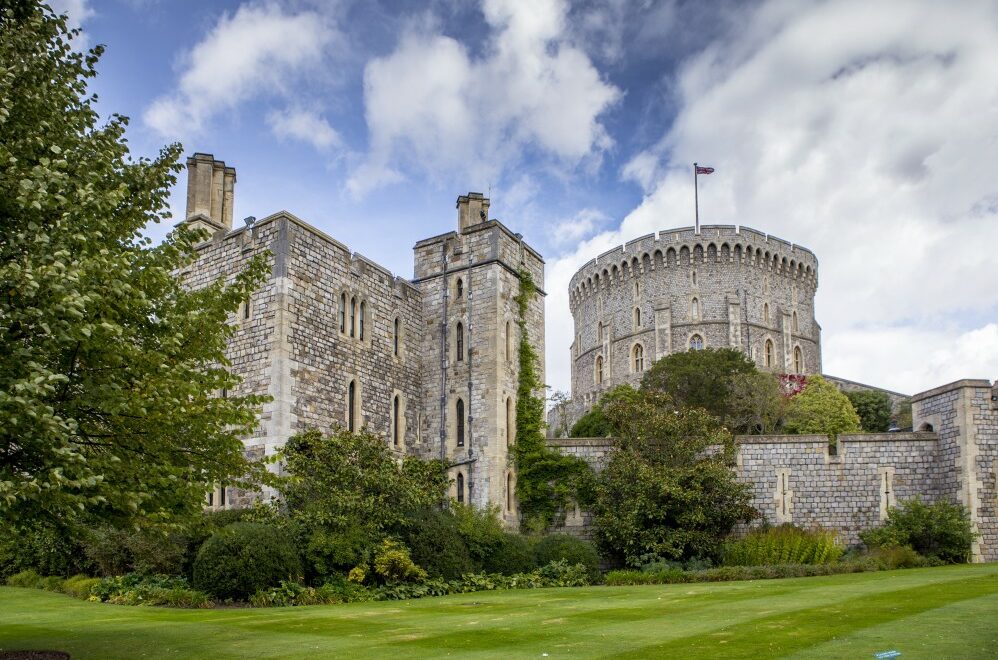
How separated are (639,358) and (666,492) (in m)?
39.2

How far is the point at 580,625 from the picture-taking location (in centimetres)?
1343

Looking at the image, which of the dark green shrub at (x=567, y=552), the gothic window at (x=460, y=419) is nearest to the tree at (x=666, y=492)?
the dark green shrub at (x=567, y=552)

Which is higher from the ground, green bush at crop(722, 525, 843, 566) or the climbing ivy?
the climbing ivy

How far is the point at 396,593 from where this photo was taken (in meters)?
20.2

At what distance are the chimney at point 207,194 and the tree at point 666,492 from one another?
14.0 metres

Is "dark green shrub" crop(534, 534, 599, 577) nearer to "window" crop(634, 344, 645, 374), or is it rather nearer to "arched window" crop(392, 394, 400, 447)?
"arched window" crop(392, 394, 400, 447)

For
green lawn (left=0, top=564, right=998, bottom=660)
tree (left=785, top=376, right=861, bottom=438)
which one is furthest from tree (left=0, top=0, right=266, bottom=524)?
tree (left=785, top=376, right=861, bottom=438)

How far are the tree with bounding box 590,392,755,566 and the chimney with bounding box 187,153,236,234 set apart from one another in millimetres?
14035

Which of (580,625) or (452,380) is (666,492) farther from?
(580,625)

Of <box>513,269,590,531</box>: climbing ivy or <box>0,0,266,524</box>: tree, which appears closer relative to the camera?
<box>0,0,266,524</box>: tree

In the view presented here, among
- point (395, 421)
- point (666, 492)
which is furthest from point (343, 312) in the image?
point (666, 492)

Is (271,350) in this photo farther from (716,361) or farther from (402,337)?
(716,361)

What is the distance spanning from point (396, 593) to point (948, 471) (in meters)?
17.5

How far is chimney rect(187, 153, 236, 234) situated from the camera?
2708 centimetres
